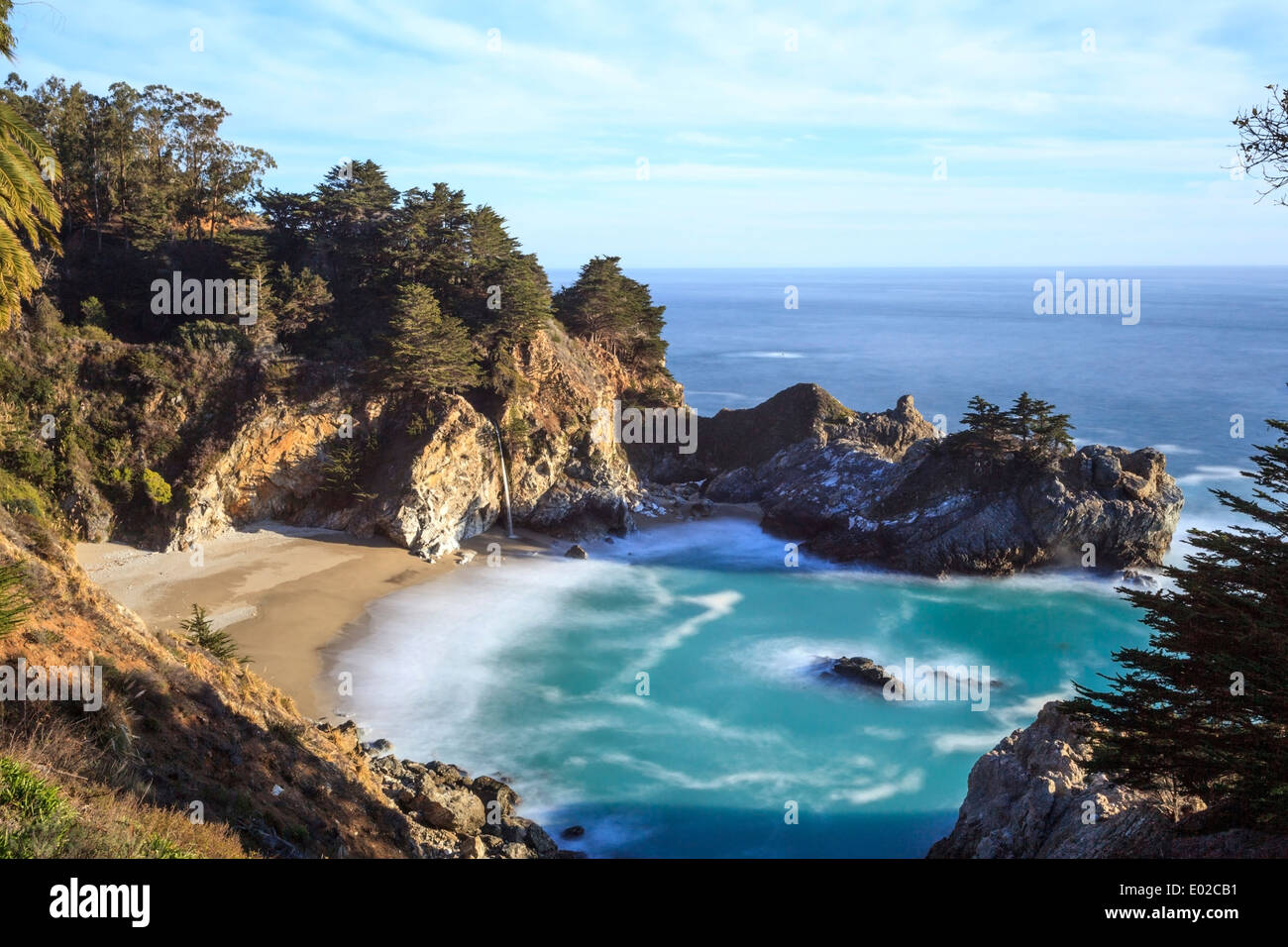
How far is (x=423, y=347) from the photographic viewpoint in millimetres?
32125

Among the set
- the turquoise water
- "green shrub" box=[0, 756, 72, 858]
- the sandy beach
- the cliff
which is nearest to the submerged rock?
the turquoise water

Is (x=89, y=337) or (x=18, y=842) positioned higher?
(x=89, y=337)

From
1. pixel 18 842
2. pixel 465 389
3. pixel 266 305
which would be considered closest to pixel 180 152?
pixel 266 305

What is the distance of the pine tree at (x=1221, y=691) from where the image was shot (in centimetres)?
981

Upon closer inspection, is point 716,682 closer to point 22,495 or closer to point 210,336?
point 22,495

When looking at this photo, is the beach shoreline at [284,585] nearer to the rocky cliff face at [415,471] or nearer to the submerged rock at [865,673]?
the rocky cliff face at [415,471]

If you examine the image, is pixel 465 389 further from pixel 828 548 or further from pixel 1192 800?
pixel 1192 800

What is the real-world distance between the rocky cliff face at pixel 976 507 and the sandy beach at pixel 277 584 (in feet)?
50.4

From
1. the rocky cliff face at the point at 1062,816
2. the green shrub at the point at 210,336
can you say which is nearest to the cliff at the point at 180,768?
the rocky cliff face at the point at 1062,816

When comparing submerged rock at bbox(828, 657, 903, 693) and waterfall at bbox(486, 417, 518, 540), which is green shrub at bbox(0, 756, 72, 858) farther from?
waterfall at bbox(486, 417, 518, 540)

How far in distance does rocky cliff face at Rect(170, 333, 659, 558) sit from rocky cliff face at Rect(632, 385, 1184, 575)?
29.6 ft
